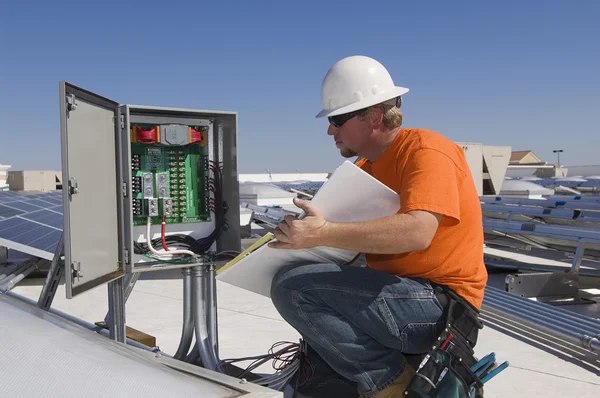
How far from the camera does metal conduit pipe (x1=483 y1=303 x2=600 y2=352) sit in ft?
11.4

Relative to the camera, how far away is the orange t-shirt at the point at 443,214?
2096mm

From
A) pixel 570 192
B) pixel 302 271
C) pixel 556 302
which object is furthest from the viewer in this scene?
pixel 570 192

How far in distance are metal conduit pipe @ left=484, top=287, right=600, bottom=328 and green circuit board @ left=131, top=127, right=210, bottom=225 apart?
2.51 metres

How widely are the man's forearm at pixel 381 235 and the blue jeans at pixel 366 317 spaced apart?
0.21 m

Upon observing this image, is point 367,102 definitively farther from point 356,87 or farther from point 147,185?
point 147,185

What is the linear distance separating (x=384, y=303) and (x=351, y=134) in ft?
2.35

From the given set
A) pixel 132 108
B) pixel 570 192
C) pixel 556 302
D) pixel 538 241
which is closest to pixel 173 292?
pixel 132 108

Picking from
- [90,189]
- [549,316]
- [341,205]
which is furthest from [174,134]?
[549,316]

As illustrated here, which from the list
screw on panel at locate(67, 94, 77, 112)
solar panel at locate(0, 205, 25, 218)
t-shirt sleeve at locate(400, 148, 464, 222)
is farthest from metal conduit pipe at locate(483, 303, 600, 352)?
solar panel at locate(0, 205, 25, 218)

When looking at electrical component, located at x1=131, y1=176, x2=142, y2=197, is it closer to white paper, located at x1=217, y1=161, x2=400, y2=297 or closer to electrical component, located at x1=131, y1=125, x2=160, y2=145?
electrical component, located at x1=131, y1=125, x2=160, y2=145

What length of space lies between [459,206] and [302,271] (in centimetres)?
66

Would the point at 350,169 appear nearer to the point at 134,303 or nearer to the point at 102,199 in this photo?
the point at 102,199

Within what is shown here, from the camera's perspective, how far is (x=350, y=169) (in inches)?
81.1

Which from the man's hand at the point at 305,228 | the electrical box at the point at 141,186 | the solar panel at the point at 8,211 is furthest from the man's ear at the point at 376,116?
the solar panel at the point at 8,211
